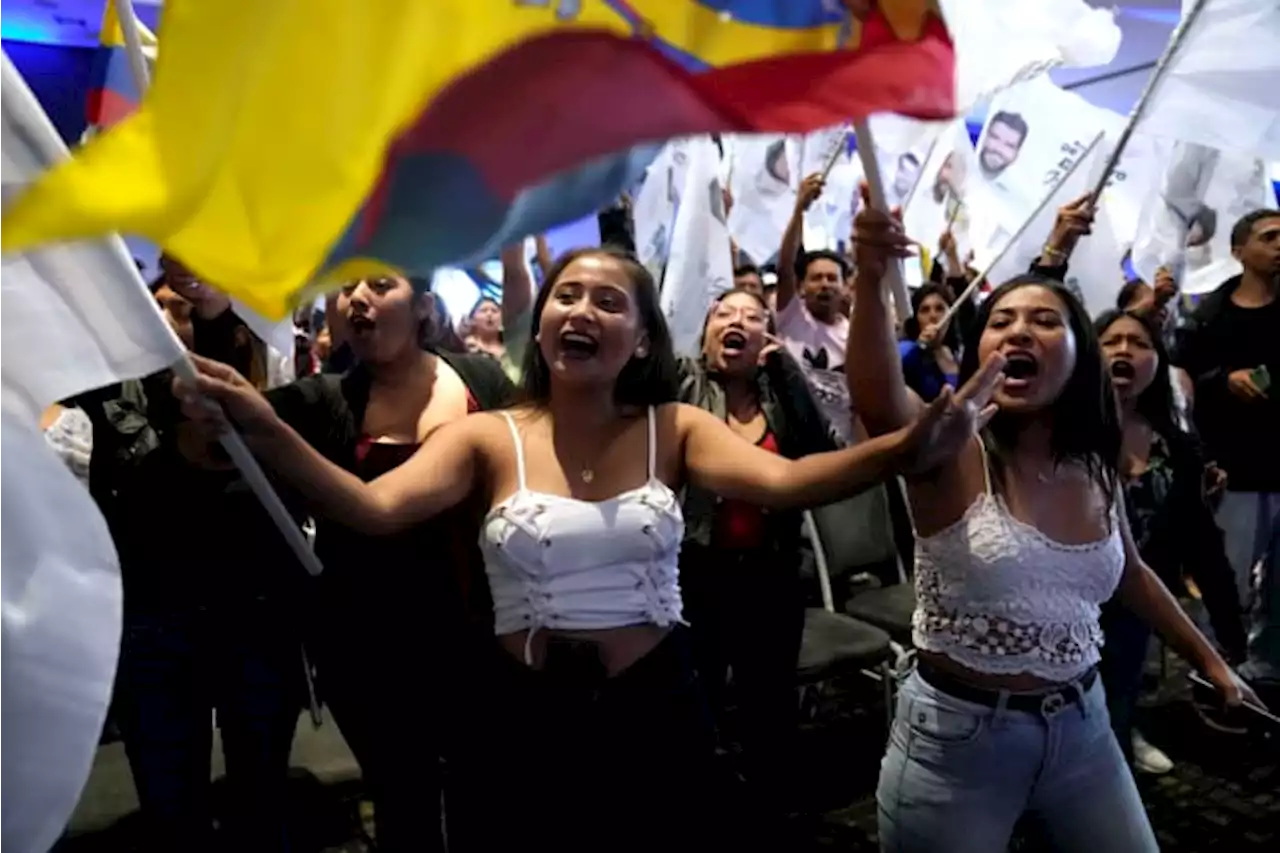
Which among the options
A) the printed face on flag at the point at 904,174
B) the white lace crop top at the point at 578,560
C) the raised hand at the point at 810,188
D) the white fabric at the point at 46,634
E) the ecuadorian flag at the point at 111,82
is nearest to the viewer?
the white fabric at the point at 46,634

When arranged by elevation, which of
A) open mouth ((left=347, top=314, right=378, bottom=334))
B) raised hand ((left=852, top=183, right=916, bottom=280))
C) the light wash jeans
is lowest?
the light wash jeans

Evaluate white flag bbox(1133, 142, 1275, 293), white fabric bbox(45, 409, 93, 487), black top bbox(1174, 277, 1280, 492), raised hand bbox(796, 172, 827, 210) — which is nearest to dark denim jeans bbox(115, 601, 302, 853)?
white fabric bbox(45, 409, 93, 487)

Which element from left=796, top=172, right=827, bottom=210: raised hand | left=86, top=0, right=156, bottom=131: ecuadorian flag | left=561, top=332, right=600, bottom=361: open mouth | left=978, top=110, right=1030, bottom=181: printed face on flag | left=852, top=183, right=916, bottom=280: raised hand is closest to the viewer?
left=852, top=183, right=916, bottom=280: raised hand

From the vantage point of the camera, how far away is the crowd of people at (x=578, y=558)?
66.4 inches

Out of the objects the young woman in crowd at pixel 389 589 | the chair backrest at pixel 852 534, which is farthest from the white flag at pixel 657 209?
the young woman in crowd at pixel 389 589

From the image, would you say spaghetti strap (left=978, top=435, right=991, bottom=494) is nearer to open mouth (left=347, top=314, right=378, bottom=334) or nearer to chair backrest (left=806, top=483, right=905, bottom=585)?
open mouth (left=347, top=314, right=378, bottom=334)

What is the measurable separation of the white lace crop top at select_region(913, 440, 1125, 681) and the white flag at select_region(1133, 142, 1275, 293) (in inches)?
132

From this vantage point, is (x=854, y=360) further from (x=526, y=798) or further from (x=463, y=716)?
(x=463, y=716)

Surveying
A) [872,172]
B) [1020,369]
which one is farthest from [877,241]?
[1020,369]

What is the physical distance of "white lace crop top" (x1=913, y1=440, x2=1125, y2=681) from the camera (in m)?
1.75

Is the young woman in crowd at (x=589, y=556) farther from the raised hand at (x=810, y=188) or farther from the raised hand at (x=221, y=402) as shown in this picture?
the raised hand at (x=810, y=188)

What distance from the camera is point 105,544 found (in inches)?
48.2

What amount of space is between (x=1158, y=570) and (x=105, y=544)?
2600mm

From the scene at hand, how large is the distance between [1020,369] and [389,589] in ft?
3.75
